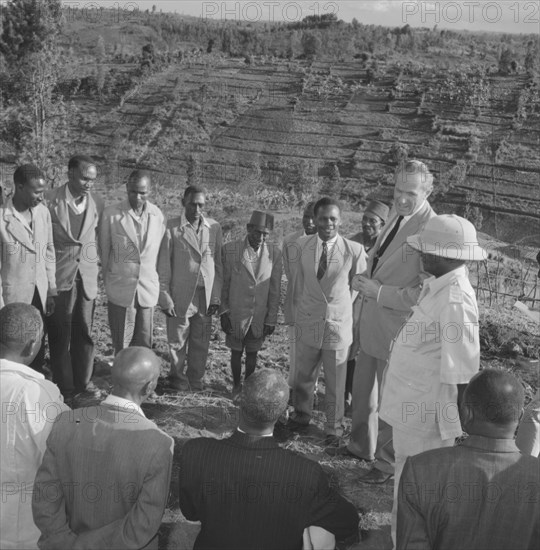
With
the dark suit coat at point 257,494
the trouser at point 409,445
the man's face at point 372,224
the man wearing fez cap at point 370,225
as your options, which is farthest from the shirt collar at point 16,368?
the man's face at point 372,224

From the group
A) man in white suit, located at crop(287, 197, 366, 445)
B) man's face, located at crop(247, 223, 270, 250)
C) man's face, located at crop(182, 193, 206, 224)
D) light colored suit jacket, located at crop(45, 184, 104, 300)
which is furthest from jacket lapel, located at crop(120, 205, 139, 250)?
man in white suit, located at crop(287, 197, 366, 445)

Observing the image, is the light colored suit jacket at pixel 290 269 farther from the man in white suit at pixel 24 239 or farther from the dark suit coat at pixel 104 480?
the dark suit coat at pixel 104 480

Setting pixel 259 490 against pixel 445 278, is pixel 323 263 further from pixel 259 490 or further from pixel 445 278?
pixel 259 490

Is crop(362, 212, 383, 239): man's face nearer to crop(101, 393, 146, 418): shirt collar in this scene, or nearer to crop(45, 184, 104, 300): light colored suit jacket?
crop(45, 184, 104, 300): light colored suit jacket

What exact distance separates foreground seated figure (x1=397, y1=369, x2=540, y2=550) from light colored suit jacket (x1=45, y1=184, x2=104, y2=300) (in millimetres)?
3095

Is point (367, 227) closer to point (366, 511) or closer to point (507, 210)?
point (366, 511)

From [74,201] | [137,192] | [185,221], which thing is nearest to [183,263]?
[185,221]

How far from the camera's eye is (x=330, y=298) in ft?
14.4

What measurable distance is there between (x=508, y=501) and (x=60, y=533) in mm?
1680

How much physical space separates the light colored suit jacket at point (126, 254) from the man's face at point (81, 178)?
249 mm

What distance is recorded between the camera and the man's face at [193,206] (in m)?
4.67

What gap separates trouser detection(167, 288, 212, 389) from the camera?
4.87 meters

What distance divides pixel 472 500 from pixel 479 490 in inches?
1.7

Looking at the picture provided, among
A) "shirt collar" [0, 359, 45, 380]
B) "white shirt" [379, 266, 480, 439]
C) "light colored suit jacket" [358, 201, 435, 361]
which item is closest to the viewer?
"shirt collar" [0, 359, 45, 380]
